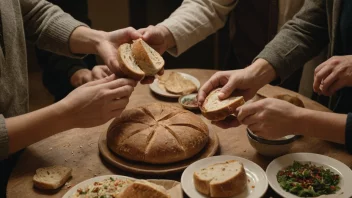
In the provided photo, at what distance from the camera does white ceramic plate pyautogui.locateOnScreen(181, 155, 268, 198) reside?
1.59 metres

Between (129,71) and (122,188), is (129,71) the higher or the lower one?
the higher one

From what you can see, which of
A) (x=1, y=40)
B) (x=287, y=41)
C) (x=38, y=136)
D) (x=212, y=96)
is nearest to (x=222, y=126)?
(x=212, y=96)

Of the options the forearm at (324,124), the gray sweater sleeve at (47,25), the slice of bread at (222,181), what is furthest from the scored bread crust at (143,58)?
the forearm at (324,124)

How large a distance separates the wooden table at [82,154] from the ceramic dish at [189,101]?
0.66 feet

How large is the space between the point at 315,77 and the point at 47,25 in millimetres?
1414

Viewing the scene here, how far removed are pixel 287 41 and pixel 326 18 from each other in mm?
245

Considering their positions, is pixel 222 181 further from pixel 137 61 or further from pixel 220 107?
pixel 137 61

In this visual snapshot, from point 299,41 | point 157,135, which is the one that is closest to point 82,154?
point 157,135

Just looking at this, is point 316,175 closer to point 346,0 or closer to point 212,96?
point 212,96

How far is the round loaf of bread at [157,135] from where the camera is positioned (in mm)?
1803

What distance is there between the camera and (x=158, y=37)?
241 cm

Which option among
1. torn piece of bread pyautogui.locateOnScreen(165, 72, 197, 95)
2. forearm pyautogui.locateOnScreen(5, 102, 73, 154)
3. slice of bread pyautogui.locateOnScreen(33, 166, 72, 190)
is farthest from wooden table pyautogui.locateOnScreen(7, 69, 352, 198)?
torn piece of bread pyautogui.locateOnScreen(165, 72, 197, 95)

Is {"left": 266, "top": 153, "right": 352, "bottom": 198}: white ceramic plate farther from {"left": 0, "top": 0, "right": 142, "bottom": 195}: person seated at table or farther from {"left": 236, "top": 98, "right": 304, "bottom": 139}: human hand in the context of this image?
{"left": 0, "top": 0, "right": 142, "bottom": 195}: person seated at table

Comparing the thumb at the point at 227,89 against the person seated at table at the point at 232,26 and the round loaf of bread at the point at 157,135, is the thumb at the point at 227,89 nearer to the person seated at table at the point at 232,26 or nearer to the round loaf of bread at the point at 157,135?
the round loaf of bread at the point at 157,135
